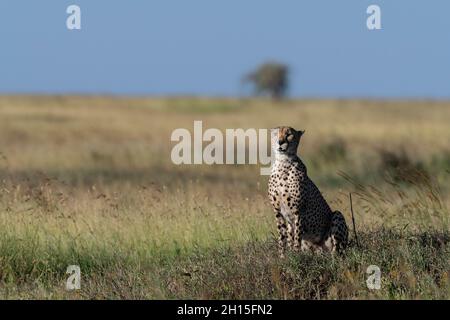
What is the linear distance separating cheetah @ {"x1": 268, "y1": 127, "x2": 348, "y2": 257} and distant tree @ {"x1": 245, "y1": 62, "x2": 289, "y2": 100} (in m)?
72.8

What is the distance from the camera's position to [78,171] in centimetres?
2123

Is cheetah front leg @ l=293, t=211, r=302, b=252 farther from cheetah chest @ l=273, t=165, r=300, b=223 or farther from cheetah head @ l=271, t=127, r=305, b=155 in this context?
cheetah head @ l=271, t=127, r=305, b=155

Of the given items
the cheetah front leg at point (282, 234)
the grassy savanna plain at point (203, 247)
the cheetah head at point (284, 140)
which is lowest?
the grassy savanna plain at point (203, 247)

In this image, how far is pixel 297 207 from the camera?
7918 mm

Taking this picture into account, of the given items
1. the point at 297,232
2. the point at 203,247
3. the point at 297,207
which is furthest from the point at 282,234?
the point at 203,247

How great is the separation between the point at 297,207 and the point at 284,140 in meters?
0.58

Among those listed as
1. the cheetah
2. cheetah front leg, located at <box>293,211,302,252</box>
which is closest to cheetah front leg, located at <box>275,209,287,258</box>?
the cheetah

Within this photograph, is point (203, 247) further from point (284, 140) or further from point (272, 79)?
point (272, 79)

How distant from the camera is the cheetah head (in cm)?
788

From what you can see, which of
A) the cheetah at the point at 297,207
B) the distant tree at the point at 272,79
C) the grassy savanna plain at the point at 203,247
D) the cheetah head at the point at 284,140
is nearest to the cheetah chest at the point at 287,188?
the cheetah at the point at 297,207

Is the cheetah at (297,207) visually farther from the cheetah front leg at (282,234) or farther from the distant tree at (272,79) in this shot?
the distant tree at (272,79)

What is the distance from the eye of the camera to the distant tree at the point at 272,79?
8180 centimetres
